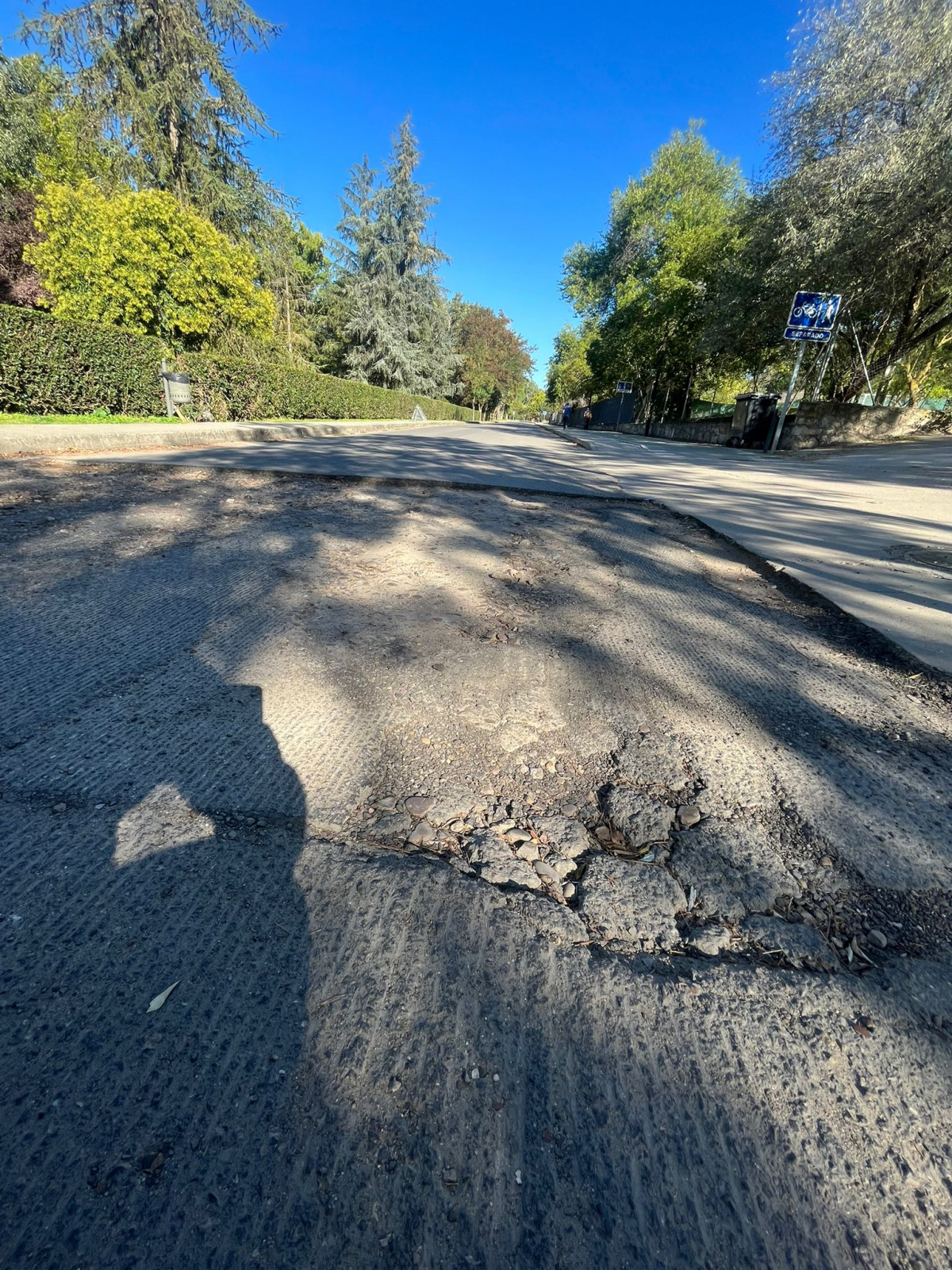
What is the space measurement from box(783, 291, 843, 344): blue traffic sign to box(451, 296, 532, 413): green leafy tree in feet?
134

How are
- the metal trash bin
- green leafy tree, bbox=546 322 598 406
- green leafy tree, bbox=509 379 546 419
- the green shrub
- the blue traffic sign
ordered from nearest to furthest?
the green shrub
the blue traffic sign
the metal trash bin
green leafy tree, bbox=546 322 598 406
green leafy tree, bbox=509 379 546 419

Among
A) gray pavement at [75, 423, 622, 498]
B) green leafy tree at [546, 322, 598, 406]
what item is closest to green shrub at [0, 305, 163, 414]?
gray pavement at [75, 423, 622, 498]

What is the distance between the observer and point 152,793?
1.41m

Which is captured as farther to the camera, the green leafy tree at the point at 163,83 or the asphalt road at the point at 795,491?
the green leafy tree at the point at 163,83

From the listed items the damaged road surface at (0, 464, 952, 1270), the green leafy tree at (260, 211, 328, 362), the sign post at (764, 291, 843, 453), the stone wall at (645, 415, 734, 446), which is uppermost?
the green leafy tree at (260, 211, 328, 362)

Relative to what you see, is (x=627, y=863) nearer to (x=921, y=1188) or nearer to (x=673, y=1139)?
(x=673, y=1139)

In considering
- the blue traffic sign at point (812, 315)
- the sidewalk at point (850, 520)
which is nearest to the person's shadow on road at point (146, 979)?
the sidewalk at point (850, 520)

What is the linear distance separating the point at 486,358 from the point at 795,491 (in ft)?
185

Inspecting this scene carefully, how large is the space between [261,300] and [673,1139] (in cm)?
1879

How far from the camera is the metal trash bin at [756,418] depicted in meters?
17.4

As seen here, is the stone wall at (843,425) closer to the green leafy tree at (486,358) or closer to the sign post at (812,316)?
the sign post at (812,316)

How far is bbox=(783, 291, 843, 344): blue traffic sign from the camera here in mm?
12359

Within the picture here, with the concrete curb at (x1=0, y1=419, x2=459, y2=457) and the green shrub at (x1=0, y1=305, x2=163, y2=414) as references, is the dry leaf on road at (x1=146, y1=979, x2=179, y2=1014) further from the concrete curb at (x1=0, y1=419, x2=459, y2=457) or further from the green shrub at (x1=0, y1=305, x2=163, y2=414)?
the green shrub at (x1=0, y1=305, x2=163, y2=414)

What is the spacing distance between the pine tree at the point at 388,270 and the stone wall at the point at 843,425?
76.6ft
